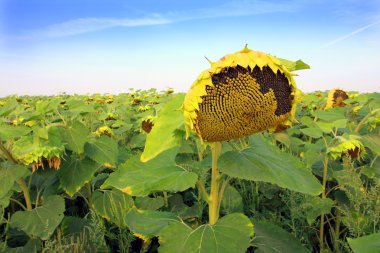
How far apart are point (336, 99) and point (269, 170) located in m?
4.10

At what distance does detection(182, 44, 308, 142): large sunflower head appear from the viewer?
113 cm

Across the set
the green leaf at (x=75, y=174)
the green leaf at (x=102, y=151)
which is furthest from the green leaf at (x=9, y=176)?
the green leaf at (x=102, y=151)

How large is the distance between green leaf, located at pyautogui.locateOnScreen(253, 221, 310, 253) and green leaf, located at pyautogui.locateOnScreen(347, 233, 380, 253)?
1.67ft

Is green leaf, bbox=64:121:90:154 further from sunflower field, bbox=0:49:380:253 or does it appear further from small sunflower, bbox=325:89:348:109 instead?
small sunflower, bbox=325:89:348:109

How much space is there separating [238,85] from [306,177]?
467mm

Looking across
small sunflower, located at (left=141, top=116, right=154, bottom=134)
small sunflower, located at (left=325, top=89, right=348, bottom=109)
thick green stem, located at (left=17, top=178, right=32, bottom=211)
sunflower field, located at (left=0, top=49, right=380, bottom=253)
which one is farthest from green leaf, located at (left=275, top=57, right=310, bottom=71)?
small sunflower, located at (left=325, top=89, right=348, bottom=109)

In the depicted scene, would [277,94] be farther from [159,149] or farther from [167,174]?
[167,174]

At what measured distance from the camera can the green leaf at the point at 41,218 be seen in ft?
6.14

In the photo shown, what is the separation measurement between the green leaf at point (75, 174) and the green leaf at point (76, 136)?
13 cm

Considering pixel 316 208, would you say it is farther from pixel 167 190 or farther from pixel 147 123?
pixel 147 123

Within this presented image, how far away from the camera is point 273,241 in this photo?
5.39 feet

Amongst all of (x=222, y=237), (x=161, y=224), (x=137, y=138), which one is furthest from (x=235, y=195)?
(x=137, y=138)

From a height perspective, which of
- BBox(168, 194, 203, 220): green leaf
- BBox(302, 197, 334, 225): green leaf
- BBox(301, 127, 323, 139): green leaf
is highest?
BBox(301, 127, 323, 139): green leaf

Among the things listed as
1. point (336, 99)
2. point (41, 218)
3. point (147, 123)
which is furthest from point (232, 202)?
point (336, 99)
